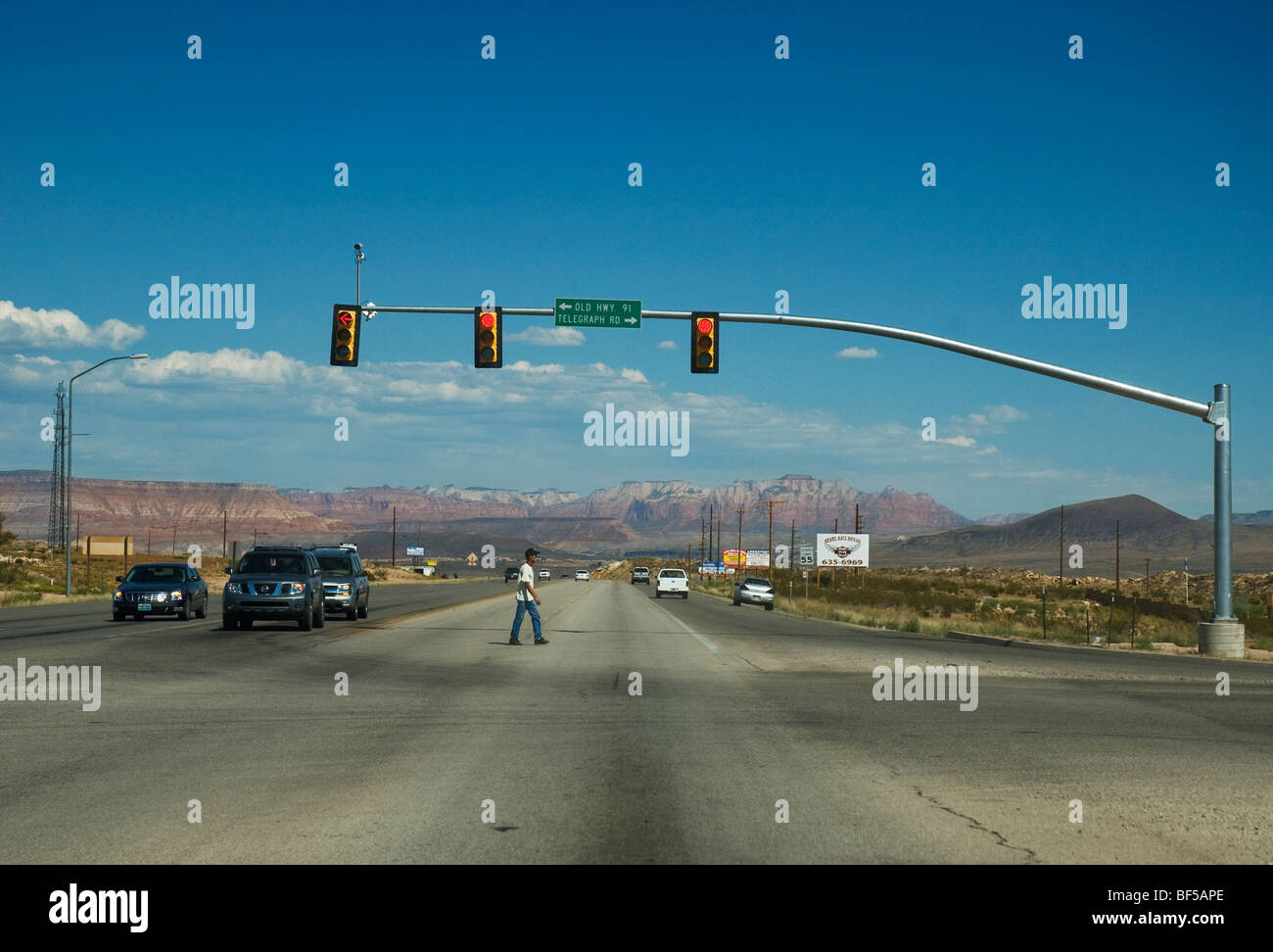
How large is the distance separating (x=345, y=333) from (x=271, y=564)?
20.7 ft

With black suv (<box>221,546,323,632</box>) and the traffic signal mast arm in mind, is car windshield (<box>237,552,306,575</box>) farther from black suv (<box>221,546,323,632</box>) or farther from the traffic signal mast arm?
the traffic signal mast arm

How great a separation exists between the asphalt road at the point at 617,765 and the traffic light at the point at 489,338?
7.12 metres

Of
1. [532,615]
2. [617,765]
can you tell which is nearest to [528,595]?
[532,615]

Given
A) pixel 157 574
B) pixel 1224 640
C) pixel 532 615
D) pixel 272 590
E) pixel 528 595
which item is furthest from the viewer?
pixel 157 574

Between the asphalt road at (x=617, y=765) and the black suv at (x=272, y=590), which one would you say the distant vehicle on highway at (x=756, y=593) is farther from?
the asphalt road at (x=617, y=765)

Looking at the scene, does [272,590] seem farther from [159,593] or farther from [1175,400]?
[1175,400]

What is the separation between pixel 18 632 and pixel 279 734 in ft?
61.3

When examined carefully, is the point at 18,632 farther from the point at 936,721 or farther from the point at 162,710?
the point at 936,721

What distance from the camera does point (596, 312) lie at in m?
26.7

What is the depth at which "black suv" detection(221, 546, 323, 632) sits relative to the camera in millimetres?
28234

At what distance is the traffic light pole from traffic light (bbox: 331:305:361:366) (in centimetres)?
69

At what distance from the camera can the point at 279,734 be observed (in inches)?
482
